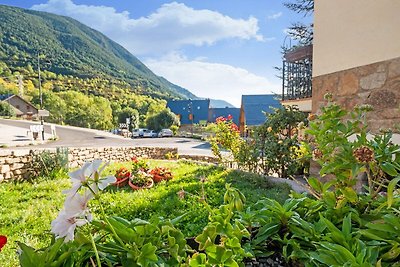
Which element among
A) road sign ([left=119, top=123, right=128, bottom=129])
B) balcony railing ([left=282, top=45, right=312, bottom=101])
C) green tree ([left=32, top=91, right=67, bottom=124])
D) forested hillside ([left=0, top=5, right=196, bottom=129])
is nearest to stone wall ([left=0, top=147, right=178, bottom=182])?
balcony railing ([left=282, top=45, right=312, bottom=101])

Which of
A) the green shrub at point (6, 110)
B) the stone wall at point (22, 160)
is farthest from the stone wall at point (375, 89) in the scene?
the green shrub at point (6, 110)

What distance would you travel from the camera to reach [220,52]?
38.8 feet

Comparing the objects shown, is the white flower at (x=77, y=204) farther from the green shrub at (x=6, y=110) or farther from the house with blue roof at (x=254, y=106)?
the green shrub at (x=6, y=110)

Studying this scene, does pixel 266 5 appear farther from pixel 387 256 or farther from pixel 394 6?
pixel 387 256

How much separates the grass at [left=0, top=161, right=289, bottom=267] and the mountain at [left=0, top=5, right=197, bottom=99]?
1275 inches

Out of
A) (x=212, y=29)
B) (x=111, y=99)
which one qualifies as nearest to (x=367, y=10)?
(x=212, y=29)

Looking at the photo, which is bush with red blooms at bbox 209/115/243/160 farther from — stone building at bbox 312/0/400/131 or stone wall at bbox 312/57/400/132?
stone wall at bbox 312/57/400/132

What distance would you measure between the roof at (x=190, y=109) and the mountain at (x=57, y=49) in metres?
12.3

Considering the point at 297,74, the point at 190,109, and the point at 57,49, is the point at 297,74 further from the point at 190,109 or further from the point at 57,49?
the point at 57,49

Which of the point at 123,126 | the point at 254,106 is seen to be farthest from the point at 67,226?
the point at 123,126

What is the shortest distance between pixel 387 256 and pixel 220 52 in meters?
11.8

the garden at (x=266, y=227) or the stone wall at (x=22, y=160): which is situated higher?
the garden at (x=266, y=227)

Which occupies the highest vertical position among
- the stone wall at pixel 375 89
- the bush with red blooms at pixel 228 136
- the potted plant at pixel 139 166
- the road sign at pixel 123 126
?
the stone wall at pixel 375 89

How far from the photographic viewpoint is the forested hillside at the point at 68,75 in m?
33.5
